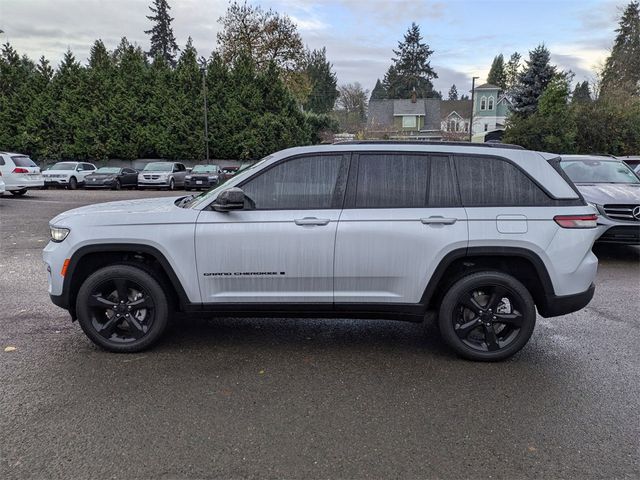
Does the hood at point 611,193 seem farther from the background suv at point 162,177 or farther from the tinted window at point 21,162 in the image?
the background suv at point 162,177

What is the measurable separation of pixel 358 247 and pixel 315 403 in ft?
4.23

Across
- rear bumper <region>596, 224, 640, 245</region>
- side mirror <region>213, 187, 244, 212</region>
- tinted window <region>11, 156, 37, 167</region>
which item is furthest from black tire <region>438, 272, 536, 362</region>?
tinted window <region>11, 156, 37, 167</region>

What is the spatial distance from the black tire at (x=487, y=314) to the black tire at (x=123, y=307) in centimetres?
247

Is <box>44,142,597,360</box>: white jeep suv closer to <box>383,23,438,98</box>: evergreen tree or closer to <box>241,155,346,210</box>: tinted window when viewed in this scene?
<box>241,155,346,210</box>: tinted window

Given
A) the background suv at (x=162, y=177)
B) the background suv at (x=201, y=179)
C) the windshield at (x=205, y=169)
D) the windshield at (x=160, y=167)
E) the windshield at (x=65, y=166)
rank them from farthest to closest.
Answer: the windshield at (x=160, y=167)
the windshield at (x=65, y=166)
the windshield at (x=205, y=169)
the background suv at (x=162, y=177)
the background suv at (x=201, y=179)

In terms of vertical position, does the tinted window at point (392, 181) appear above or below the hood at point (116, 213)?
above

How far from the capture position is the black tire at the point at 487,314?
13.1ft

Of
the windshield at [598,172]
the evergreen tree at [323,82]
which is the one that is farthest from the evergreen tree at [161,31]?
the windshield at [598,172]

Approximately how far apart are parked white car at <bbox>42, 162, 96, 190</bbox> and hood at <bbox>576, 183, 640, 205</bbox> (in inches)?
990

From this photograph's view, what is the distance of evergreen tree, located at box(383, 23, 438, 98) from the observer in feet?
262

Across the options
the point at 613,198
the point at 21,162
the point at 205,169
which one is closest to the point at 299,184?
the point at 613,198

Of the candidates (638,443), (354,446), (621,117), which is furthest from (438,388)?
(621,117)

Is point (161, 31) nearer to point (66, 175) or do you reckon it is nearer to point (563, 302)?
point (66, 175)

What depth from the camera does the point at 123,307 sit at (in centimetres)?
412
